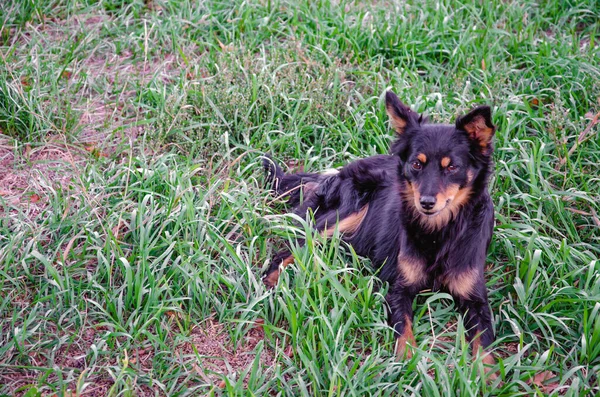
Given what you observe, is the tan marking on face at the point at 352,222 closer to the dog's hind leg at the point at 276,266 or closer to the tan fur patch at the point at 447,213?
the dog's hind leg at the point at 276,266

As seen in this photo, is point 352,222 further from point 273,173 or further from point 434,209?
point 434,209

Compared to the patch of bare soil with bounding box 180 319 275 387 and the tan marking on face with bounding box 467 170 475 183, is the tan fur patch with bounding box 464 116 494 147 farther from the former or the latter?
the patch of bare soil with bounding box 180 319 275 387

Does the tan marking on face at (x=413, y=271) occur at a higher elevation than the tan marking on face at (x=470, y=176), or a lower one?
Result: lower

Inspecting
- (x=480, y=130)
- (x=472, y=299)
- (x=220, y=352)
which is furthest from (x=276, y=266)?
(x=480, y=130)

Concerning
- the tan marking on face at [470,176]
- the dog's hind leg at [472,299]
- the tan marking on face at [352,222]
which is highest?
the tan marking on face at [470,176]

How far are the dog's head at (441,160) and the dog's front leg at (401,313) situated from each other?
0.38 meters

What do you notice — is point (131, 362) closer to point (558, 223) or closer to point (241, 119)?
point (241, 119)

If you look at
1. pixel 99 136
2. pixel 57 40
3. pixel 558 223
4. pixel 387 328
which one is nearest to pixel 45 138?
pixel 99 136

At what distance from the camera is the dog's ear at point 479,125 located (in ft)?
11.8

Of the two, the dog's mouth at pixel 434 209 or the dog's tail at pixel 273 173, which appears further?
the dog's tail at pixel 273 173

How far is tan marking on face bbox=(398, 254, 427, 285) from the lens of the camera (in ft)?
12.6

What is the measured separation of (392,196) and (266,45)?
7.11 feet

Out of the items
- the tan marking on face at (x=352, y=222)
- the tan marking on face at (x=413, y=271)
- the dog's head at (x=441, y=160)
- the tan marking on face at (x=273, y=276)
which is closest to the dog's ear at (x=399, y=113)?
the dog's head at (x=441, y=160)

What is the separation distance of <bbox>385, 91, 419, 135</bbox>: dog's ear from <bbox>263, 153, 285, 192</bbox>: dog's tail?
1064 millimetres
